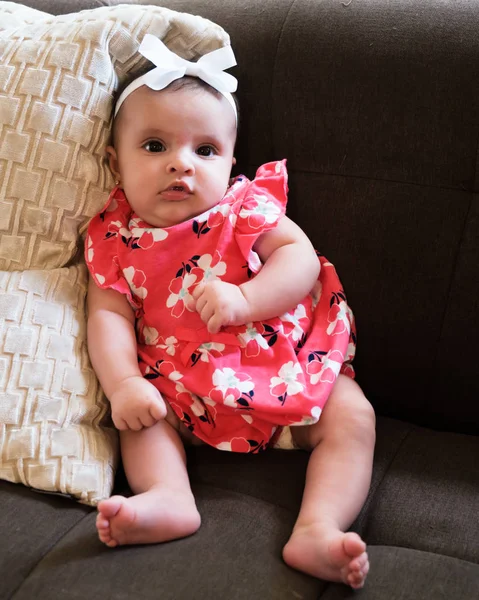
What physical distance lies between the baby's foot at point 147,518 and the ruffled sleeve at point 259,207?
43 cm

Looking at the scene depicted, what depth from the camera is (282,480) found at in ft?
3.81

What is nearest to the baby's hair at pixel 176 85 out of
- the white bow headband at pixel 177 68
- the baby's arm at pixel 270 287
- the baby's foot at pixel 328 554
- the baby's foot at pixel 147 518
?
the white bow headband at pixel 177 68

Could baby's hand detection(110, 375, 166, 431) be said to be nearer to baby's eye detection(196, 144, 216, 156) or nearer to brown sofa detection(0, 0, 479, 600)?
brown sofa detection(0, 0, 479, 600)

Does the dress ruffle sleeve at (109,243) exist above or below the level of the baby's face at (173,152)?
below

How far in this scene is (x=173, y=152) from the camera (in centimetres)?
125

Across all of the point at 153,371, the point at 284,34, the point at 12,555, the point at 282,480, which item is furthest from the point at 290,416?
the point at 284,34

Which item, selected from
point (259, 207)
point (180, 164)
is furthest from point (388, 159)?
point (180, 164)

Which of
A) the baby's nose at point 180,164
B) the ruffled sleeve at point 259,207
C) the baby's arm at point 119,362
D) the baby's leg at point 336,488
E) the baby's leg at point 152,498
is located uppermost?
the baby's nose at point 180,164

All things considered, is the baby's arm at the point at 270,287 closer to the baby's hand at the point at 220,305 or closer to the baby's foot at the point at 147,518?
the baby's hand at the point at 220,305

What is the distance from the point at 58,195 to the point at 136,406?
42 centimetres

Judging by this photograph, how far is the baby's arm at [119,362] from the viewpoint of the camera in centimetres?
113

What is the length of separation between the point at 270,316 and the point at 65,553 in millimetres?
506

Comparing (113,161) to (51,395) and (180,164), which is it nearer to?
(180,164)

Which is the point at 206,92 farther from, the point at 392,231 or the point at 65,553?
the point at 65,553
